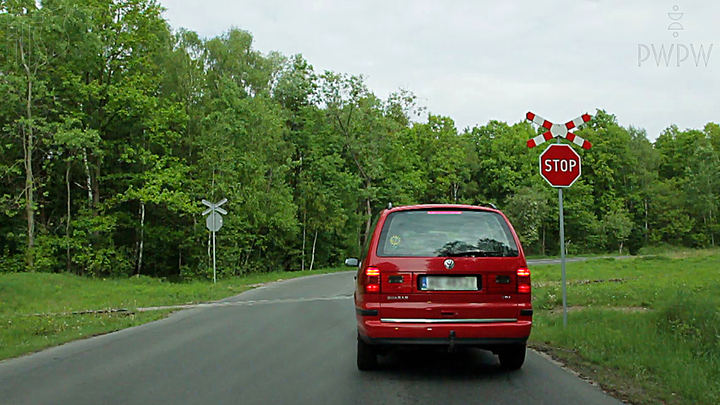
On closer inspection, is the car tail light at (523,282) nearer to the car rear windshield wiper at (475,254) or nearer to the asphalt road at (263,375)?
the car rear windshield wiper at (475,254)

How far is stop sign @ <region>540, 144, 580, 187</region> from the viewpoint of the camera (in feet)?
33.8

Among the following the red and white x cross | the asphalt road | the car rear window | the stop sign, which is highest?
the red and white x cross

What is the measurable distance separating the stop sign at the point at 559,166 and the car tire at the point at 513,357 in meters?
4.13

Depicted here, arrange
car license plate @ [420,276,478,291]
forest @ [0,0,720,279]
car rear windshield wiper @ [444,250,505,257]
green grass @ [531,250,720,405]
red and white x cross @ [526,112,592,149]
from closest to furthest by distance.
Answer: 1. green grass @ [531,250,720,405]
2. car license plate @ [420,276,478,291]
3. car rear windshield wiper @ [444,250,505,257]
4. red and white x cross @ [526,112,592,149]
5. forest @ [0,0,720,279]

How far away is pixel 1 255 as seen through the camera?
102ft

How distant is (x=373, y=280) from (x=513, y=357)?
6.18ft

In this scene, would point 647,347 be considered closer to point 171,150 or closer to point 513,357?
point 513,357

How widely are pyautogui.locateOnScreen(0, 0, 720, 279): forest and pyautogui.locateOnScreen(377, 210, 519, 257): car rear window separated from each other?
24843 millimetres

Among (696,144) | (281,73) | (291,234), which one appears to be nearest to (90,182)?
(291,234)

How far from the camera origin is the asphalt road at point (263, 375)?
5.76 m

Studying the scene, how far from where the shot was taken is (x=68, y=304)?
59.0 feet

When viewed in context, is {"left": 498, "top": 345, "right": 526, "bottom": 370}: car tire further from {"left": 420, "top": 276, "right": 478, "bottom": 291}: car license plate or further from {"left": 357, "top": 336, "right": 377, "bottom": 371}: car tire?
{"left": 357, "top": 336, "right": 377, "bottom": 371}: car tire

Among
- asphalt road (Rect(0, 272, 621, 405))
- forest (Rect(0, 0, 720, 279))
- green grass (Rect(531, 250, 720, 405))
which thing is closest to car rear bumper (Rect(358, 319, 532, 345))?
asphalt road (Rect(0, 272, 621, 405))

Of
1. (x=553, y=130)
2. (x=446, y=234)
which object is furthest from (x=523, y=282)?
(x=553, y=130)
